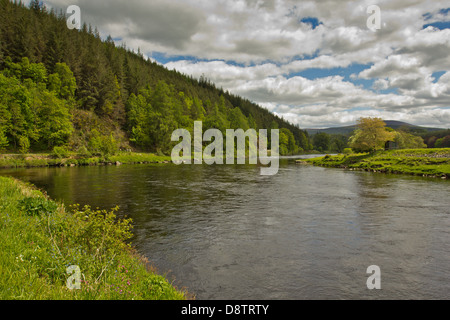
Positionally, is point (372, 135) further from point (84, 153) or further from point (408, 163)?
point (84, 153)

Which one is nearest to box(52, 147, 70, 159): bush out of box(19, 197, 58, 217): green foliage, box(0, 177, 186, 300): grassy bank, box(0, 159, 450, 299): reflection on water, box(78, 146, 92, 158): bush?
box(78, 146, 92, 158): bush

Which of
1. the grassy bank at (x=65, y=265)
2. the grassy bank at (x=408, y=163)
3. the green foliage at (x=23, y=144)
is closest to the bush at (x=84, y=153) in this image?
the green foliage at (x=23, y=144)

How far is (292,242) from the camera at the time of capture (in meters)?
14.0

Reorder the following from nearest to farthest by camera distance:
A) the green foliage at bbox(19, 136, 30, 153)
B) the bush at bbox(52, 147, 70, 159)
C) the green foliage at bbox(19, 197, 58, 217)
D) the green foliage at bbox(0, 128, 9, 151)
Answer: the green foliage at bbox(19, 197, 58, 217) < the green foliage at bbox(0, 128, 9, 151) < the green foliage at bbox(19, 136, 30, 153) < the bush at bbox(52, 147, 70, 159)

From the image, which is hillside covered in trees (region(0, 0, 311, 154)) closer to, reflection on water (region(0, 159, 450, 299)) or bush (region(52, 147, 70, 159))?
bush (region(52, 147, 70, 159))

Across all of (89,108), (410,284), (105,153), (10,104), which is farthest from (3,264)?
(89,108)

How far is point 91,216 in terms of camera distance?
10.4 m

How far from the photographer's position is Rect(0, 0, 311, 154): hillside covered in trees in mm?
68250

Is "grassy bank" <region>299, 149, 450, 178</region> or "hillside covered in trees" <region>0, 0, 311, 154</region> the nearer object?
"grassy bank" <region>299, 149, 450, 178</region>

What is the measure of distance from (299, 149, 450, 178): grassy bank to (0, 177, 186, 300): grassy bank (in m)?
53.7

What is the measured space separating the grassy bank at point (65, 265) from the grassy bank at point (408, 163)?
53666 mm
